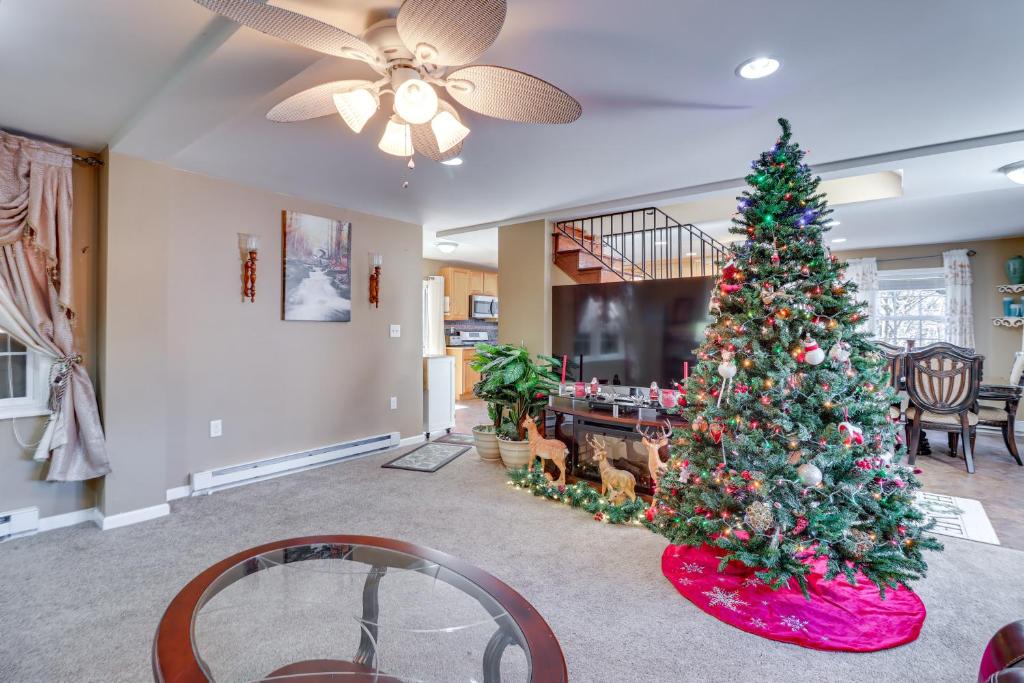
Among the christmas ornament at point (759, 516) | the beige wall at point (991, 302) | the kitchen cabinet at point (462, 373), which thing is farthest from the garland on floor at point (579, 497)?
the beige wall at point (991, 302)

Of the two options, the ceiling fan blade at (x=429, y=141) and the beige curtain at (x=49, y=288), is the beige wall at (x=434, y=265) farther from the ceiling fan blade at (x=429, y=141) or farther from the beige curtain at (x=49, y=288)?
the ceiling fan blade at (x=429, y=141)

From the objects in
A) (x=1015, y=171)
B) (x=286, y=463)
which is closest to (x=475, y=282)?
(x=286, y=463)

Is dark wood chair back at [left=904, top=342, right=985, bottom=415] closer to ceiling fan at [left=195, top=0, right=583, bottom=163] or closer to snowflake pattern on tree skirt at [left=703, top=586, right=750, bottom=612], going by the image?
snowflake pattern on tree skirt at [left=703, top=586, right=750, bottom=612]

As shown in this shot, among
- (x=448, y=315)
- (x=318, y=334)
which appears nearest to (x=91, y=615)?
(x=318, y=334)

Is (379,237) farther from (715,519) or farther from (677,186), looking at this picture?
(715,519)

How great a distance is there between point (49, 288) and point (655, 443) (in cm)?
372

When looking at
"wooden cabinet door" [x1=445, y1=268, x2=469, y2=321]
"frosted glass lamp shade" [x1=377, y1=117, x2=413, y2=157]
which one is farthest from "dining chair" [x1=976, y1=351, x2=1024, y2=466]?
"wooden cabinet door" [x1=445, y1=268, x2=469, y2=321]

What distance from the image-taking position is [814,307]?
1962mm

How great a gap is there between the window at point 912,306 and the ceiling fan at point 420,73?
6.66m

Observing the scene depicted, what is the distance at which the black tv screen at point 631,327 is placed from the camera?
11.5ft

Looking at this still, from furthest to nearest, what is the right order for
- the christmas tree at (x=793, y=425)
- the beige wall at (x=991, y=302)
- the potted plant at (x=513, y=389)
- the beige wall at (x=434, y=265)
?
the beige wall at (x=434, y=265)
the beige wall at (x=991, y=302)
the potted plant at (x=513, y=389)
the christmas tree at (x=793, y=425)

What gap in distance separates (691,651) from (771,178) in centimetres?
199

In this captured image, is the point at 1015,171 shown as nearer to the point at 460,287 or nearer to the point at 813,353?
the point at 813,353

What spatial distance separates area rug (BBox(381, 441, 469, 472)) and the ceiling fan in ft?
9.02
